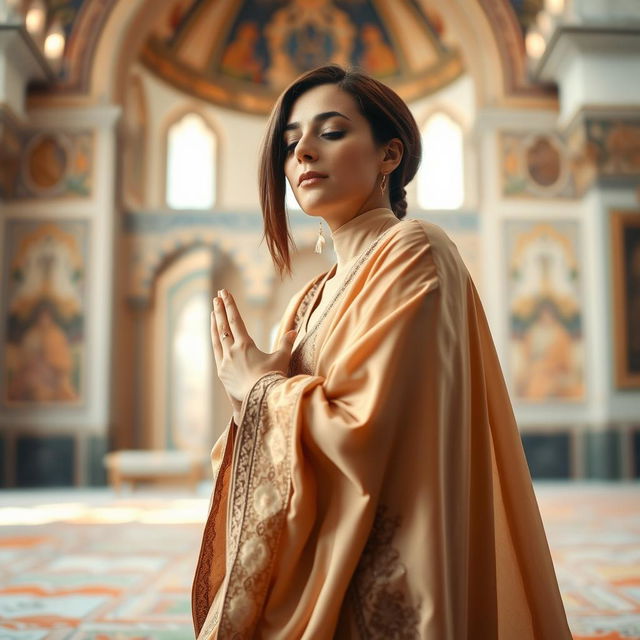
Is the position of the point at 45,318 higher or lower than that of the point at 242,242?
lower

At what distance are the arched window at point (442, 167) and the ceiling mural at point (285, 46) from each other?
2.57ft

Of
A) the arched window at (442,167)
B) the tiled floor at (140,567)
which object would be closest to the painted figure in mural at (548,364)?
the tiled floor at (140,567)

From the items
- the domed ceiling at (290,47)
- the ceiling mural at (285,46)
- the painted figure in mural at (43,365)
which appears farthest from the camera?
the domed ceiling at (290,47)

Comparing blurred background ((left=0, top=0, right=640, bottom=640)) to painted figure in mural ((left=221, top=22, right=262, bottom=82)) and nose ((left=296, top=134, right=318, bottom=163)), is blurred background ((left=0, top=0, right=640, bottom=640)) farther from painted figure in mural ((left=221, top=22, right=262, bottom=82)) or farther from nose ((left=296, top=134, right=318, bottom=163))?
nose ((left=296, top=134, right=318, bottom=163))

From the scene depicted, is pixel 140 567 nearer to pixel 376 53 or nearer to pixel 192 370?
pixel 192 370

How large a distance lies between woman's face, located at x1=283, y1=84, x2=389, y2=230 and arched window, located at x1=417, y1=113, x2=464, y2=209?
43.3ft

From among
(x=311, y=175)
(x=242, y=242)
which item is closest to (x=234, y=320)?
(x=311, y=175)

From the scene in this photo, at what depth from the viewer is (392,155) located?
5.88ft

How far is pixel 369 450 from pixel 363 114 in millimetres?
781

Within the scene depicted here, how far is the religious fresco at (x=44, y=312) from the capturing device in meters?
11.3

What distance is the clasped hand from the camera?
1638 millimetres

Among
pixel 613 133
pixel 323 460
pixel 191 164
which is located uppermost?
pixel 191 164

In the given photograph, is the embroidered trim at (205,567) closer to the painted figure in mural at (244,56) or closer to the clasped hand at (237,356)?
the clasped hand at (237,356)

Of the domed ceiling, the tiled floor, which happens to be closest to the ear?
the tiled floor
